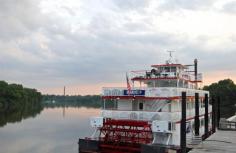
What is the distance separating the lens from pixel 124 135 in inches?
1196

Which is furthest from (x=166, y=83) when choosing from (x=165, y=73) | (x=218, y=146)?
(x=218, y=146)

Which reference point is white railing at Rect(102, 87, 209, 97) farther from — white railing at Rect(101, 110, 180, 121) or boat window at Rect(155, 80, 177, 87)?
boat window at Rect(155, 80, 177, 87)

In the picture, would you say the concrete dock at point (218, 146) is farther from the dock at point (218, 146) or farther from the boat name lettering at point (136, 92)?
the boat name lettering at point (136, 92)

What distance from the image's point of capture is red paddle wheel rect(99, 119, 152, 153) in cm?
2856

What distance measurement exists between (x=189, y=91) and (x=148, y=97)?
5.17 metres

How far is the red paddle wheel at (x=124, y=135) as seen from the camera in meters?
28.6

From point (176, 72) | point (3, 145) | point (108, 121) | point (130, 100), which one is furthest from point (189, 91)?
point (3, 145)

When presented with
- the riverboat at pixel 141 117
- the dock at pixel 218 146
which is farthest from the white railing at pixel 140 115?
the dock at pixel 218 146

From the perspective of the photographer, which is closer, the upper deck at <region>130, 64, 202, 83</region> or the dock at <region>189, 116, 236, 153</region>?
the dock at <region>189, 116, 236, 153</region>

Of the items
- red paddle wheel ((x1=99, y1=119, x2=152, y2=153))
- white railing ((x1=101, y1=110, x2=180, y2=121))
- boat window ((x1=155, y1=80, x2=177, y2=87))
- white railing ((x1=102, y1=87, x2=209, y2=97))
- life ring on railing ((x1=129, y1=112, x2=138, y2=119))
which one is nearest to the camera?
white railing ((x1=101, y1=110, x2=180, y2=121))

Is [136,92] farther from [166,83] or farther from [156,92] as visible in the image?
[166,83]

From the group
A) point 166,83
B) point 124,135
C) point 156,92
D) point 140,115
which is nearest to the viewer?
point 156,92

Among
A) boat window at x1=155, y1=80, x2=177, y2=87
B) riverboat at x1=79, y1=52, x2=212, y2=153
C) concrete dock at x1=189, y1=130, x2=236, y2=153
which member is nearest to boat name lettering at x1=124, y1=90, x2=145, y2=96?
riverboat at x1=79, y1=52, x2=212, y2=153

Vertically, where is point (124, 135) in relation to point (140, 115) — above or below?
below
